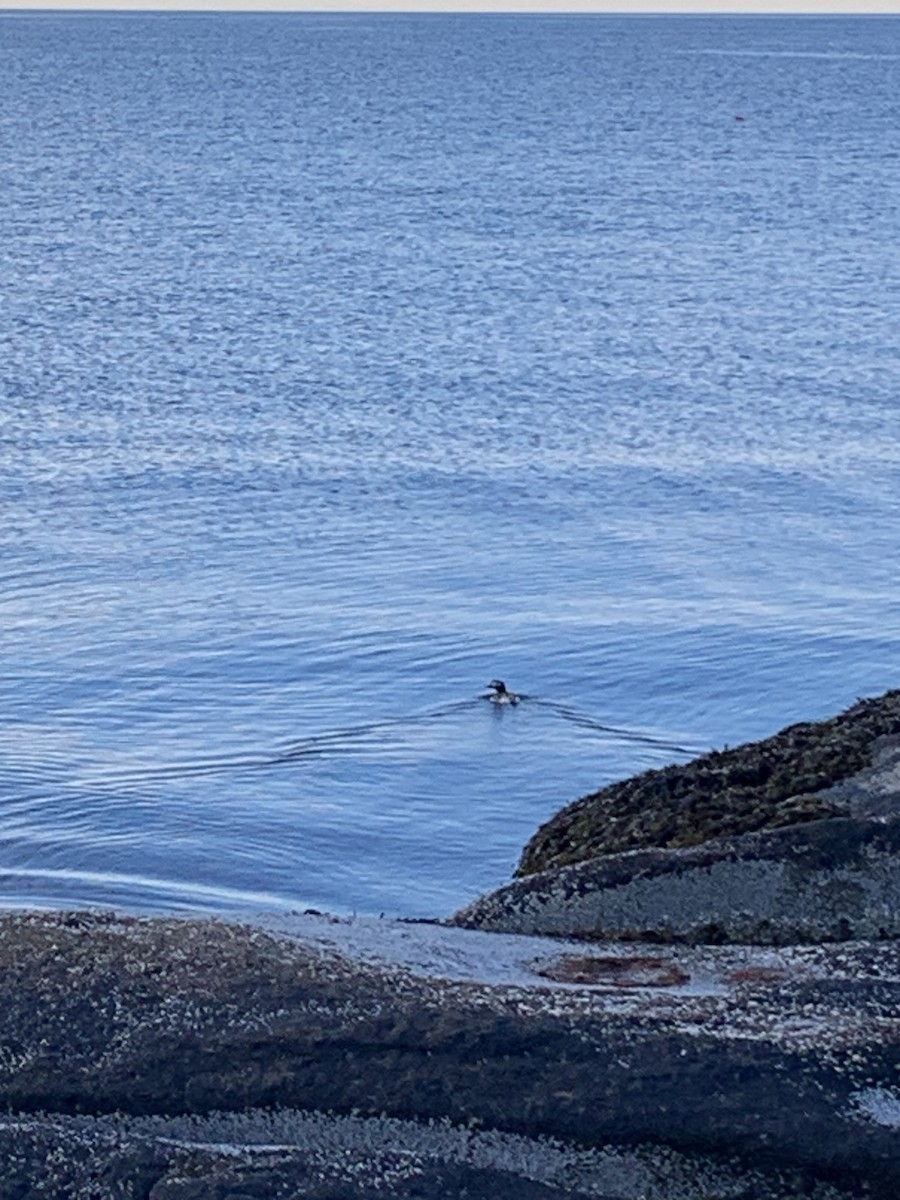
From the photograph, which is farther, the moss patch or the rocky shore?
the moss patch

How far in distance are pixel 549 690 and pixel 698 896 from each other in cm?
1037

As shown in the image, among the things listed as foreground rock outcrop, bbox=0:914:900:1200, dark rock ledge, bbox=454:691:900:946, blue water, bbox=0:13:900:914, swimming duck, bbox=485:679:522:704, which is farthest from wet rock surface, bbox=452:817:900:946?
swimming duck, bbox=485:679:522:704

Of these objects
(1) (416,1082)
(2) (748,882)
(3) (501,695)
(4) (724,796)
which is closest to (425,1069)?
(1) (416,1082)

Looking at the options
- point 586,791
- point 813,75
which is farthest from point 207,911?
point 813,75

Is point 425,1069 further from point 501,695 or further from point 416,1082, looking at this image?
point 501,695

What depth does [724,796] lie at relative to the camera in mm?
12664

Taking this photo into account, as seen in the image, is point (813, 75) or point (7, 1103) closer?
point (7, 1103)

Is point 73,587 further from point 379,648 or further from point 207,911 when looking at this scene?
point 207,911

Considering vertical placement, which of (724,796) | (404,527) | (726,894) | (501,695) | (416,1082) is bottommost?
(416,1082)

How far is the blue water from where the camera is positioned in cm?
Result: 1783

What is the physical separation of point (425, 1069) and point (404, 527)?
65.0 feet

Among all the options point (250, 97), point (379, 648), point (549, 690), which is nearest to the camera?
point (549, 690)

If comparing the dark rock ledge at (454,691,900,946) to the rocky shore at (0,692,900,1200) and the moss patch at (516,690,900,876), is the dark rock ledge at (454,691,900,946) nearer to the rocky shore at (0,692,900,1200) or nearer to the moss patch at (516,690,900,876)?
the moss patch at (516,690,900,876)

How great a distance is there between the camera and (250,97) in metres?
140
